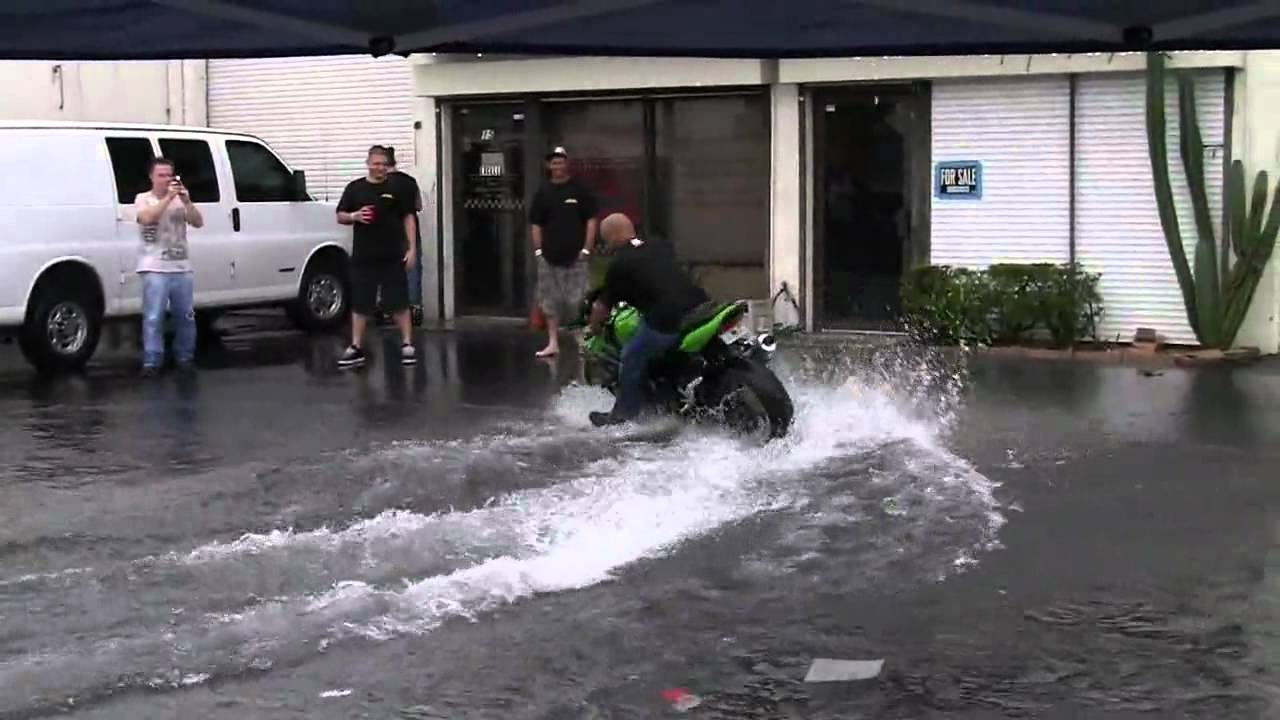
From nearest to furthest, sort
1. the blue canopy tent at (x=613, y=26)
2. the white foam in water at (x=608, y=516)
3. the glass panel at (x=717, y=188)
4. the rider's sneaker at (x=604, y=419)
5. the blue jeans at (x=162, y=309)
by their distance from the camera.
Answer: the blue canopy tent at (x=613, y=26)
the white foam in water at (x=608, y=516)
the rider's sneaker at (x=604, y=419)
the blue jeans at (x=162, y=309)
the glass panel at (x=717, y=188)

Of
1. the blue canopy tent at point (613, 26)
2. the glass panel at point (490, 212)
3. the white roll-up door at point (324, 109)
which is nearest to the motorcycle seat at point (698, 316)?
the blue canopy tent at point (613, 26)

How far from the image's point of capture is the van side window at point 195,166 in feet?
53.4

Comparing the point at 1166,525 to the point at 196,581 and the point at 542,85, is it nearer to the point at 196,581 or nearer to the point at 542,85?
the point at 196,581

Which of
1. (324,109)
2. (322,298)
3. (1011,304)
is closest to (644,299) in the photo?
(1011,304)

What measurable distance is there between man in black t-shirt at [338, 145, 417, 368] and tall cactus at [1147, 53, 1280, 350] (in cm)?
677

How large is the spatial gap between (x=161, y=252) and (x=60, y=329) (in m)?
1.17

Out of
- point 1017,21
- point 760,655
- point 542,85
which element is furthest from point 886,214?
point 1017,21

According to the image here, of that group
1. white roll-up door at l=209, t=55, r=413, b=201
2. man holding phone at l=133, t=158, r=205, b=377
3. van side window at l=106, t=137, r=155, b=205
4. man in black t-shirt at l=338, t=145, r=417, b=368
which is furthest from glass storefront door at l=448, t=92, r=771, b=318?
van side window at l=106, t=137, r=155, b=205

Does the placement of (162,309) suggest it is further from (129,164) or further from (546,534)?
(546,534)

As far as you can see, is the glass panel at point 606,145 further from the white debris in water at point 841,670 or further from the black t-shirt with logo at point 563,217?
the white debris in water at point 841,670

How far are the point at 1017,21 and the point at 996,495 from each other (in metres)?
6.27

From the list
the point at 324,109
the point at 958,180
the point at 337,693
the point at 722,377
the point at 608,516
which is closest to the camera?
the point at 337,693

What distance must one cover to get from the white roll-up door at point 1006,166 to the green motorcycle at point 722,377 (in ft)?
21.4

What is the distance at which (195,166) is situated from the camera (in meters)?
16.5
